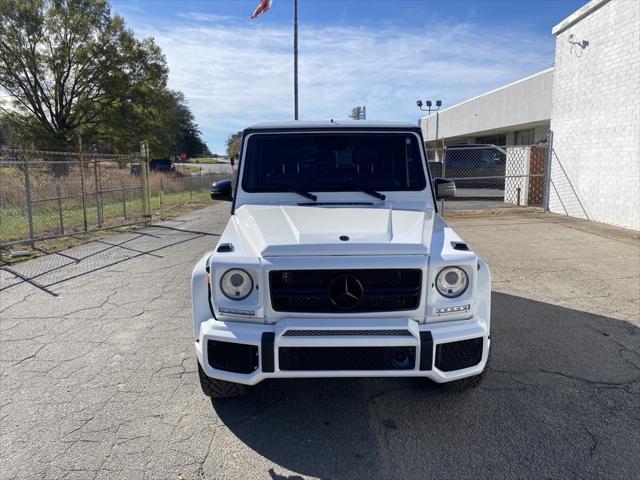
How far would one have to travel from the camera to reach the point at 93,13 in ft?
113

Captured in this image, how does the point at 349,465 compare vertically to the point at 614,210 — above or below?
below

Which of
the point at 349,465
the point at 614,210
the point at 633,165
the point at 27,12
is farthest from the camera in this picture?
the point at 27,12

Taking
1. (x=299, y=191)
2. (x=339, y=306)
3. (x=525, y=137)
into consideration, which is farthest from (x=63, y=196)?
(x=525, y=137)

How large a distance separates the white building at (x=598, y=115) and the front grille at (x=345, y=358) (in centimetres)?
1011

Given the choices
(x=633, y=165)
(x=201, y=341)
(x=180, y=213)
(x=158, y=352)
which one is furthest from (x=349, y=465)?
(x=180, y=213)

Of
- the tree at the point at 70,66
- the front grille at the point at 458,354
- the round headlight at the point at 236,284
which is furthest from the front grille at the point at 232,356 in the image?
the tree at the point at 70,66

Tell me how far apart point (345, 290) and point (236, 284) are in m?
0.67

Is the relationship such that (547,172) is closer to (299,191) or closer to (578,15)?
(578,15)

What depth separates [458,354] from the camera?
2.93 meters

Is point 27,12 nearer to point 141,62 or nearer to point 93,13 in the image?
point 93,13

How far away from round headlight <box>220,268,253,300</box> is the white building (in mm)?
10607

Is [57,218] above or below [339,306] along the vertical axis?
below

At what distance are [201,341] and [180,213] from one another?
1512 cm

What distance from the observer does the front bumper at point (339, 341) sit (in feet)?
9.23
